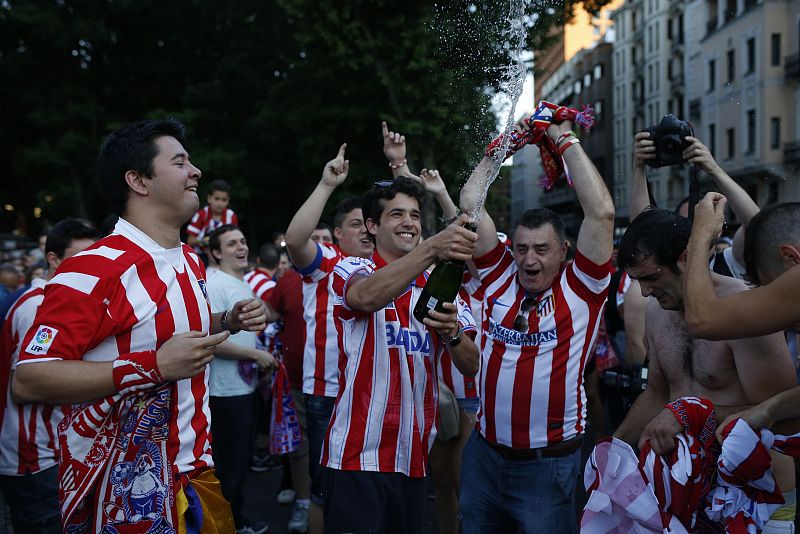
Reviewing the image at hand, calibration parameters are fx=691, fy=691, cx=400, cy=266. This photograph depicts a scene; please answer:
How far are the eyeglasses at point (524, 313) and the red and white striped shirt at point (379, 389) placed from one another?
593mm

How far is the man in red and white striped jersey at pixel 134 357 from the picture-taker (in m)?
2.14

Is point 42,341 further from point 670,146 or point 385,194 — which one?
point 670,146

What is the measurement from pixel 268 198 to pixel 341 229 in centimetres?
1726

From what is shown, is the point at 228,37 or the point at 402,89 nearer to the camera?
the point at 402,89

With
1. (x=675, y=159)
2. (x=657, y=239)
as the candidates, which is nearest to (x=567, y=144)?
(x=675, y=159)

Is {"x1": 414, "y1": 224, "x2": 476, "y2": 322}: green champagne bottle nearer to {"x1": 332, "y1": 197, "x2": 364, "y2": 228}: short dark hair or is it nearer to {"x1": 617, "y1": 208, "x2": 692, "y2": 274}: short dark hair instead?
{"x1": 617, "y1": 208, "x2": 692, "y2": 274}: short dark hair

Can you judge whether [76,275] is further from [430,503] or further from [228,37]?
[228,37]

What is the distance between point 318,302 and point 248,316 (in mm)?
2034

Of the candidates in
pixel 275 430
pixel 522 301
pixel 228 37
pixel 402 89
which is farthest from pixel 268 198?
pixel 522 301

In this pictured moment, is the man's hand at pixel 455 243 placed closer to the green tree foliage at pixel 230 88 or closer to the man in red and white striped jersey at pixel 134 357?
the man in red and white striped jersey at pixel 134 357

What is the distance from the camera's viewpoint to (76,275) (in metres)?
2.23

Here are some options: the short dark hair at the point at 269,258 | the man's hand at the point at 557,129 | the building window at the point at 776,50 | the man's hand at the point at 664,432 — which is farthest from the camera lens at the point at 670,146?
the building window at the point at 776,50

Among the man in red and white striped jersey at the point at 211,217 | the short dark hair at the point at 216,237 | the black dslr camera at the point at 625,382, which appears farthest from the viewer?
the man in red and white striped jersey at the point at 211,217

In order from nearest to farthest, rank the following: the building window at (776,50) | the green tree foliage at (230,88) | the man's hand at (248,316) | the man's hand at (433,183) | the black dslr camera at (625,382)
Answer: the man's hand at (248,316), the man's hand at (433,183), the black dslr camera at (625,382), the building window at (776,50), the green tree foliage at (230,88)
